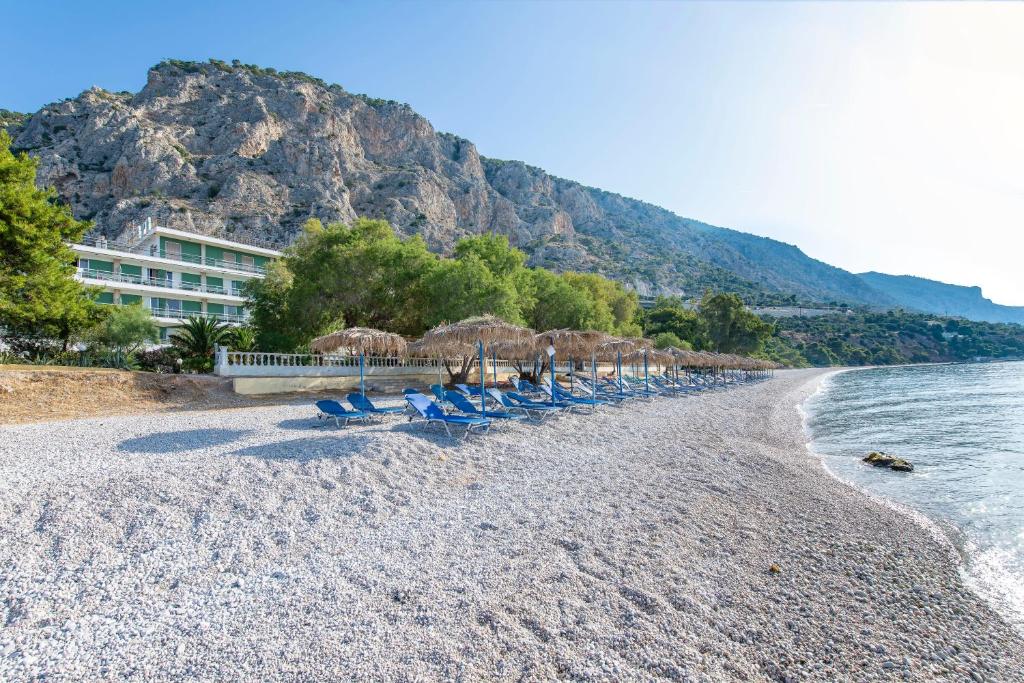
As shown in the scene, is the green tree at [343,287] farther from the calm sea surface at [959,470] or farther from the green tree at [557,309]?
the calm sea surface at [959,470]

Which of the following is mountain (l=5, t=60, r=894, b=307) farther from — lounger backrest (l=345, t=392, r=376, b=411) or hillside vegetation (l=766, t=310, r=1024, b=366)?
lounger backrest (l=345, t=392, r=376, b=411)

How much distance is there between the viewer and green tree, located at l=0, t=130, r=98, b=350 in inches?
490

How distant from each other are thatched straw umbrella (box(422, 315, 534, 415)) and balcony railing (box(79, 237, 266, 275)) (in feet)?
91.6

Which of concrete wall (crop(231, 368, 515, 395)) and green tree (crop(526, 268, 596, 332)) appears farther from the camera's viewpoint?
green tree (crop(526, 268, 596, 332))

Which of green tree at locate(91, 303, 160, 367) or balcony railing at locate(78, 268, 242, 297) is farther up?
balcony railing at locate(78, 268, 242, 297)

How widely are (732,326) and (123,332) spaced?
5548cm

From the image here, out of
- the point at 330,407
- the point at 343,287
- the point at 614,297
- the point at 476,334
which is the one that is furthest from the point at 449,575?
the point at 614,297

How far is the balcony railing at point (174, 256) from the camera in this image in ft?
108

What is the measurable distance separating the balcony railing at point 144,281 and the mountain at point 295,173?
72.3ft

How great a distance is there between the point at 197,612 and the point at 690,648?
10.9ft

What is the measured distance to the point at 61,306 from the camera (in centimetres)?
1356

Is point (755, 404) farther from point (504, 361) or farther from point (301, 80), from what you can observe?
point (301, 80)

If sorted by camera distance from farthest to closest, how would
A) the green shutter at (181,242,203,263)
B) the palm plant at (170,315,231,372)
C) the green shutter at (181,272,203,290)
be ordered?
the green shutter at (181,242,203,263)
the green shutter at (181,272,203,290)
the palm plant at (170,315,231,372)

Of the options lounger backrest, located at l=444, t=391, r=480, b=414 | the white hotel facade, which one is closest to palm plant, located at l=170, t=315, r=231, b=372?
lounger backrest, located at l=444, t=391, r=480, b=414
